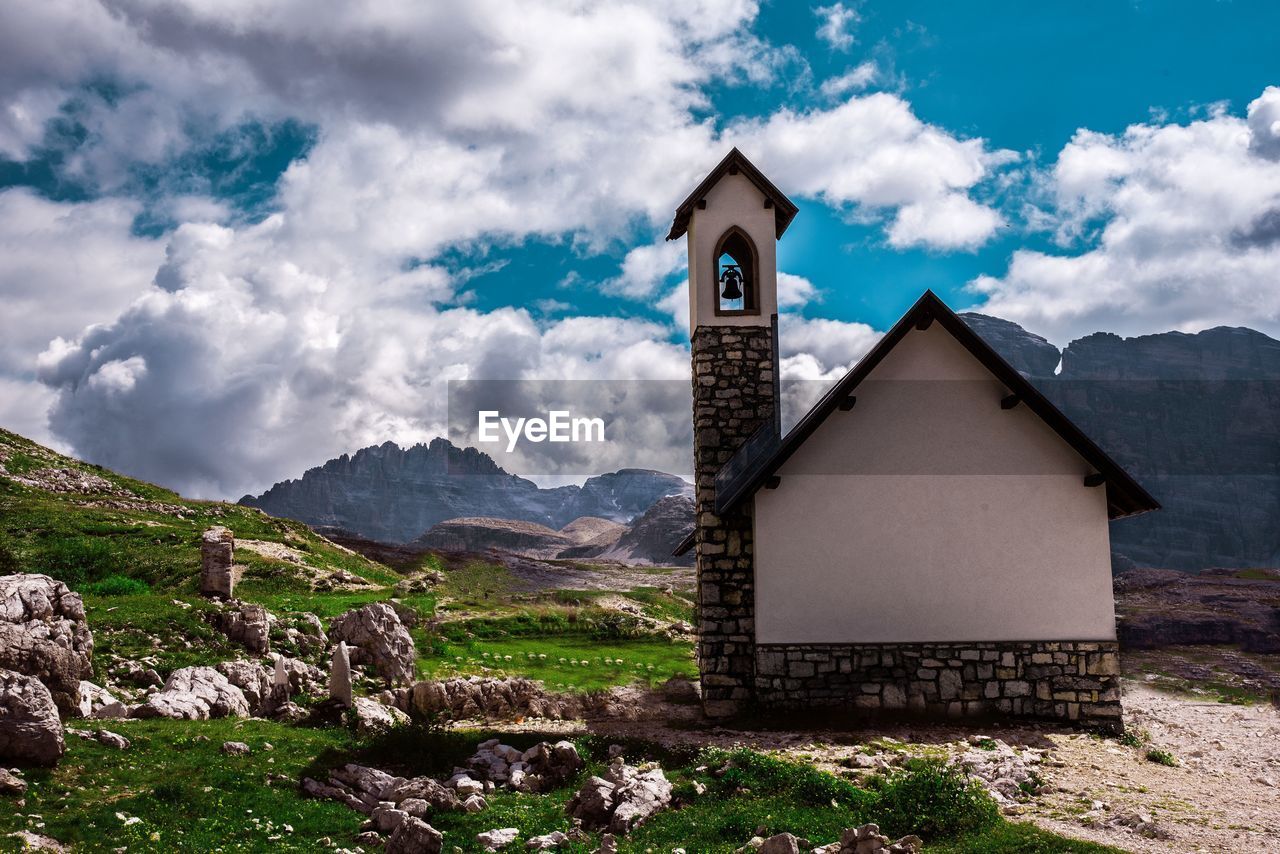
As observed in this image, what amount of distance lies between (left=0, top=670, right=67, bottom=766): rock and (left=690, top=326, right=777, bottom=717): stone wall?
11.0 meters

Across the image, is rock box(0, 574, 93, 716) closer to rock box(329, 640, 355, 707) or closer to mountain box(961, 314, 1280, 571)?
rock box(329, 640, 355, 707)

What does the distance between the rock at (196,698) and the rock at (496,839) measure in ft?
22.3

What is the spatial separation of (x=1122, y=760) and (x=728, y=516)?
7.79 metres

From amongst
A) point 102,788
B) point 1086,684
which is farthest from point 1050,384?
point 102,788

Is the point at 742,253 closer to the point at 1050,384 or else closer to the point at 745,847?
the point at 745,847

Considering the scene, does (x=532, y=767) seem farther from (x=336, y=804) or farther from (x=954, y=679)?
(x=954, y=679)

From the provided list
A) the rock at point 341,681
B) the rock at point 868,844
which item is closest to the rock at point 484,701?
the rock at point 341,681

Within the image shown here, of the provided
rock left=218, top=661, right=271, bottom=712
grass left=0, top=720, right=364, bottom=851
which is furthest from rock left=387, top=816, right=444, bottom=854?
rock left=218, top=661, right=271, bottom=712

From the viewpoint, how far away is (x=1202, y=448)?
609ft

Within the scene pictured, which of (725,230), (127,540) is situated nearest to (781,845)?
(725,230)

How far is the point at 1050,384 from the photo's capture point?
197750 mm

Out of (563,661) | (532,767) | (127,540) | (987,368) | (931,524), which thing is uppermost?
(987,368)

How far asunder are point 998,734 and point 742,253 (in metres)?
10.9

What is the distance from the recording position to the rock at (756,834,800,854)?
8.09 meters
